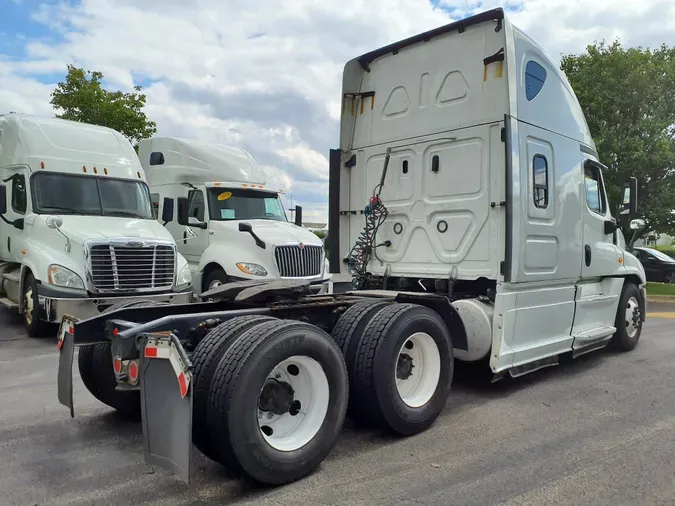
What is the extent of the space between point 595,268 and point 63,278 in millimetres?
7151

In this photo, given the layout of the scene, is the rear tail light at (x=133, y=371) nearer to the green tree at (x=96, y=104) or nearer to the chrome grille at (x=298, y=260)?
the chrome grille at (x=298, y=260)

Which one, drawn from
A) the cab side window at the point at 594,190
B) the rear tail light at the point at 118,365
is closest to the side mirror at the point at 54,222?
the rear tail light at the point at 118,365

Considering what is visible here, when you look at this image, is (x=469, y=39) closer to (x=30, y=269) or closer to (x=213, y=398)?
(x=213, y=398)

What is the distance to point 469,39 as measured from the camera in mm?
5672

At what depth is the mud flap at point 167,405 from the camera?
3.00 metres

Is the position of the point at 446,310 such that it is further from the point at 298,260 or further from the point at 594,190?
the point at 298,260

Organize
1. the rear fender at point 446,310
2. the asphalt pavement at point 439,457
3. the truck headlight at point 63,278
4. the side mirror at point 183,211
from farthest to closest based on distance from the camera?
the side mirror at point 183,211
the truck headlight at point 63,278
the rear fender at point 446,310
the asphalt pavement at point 439,457

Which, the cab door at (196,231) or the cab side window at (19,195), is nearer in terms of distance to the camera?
the cab side window at (19,195)

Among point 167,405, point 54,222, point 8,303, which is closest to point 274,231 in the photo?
point 54,222

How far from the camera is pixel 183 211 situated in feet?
35.7

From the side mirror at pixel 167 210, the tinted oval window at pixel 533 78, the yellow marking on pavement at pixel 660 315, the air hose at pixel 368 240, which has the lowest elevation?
the yellow marking on pavement at pixel 660 315

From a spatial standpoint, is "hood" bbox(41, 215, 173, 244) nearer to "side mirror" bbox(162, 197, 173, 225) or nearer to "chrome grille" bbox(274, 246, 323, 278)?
"side mirror" bbox(162, 197, 173, 225)

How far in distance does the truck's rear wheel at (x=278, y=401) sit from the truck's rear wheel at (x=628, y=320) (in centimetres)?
517

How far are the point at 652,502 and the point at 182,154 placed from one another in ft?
32.8
